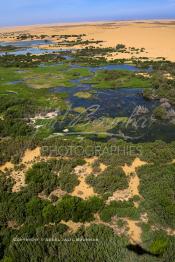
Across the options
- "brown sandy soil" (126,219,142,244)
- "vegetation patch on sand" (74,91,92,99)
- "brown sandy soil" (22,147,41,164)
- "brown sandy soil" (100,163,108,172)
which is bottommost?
"brown sandy soil" (126,219,142,244)

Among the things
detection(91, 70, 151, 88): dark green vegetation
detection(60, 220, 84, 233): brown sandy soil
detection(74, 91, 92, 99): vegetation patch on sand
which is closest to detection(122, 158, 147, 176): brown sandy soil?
detection(60, 220, 84, 233): brown sandy soil

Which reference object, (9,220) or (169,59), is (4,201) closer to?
(9,220)

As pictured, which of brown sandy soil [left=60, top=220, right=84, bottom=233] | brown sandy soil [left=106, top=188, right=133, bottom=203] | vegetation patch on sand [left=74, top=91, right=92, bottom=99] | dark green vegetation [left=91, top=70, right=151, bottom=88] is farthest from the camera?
dark green vegetation [left=91, top=70, right=151, bottom=88]

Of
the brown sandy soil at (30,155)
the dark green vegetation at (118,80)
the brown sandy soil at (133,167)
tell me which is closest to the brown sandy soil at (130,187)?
the brown sandy soil at (133,167)

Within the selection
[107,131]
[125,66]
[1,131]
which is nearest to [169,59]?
[125,66]

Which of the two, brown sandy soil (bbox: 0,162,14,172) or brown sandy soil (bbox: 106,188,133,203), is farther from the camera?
brown sandy soil (bbox: 0,162,14,172)

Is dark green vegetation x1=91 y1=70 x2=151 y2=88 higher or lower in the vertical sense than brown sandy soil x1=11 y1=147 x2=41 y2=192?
higher

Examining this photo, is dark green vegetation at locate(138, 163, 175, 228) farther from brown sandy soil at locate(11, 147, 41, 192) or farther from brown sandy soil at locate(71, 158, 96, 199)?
brown sandy soil at locate(11, 147, 41, 192)

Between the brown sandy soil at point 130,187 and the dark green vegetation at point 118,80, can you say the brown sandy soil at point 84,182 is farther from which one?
the dark green vegetation at point 118,80

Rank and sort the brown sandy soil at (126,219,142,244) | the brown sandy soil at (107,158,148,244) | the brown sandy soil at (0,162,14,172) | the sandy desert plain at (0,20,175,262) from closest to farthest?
1. the sandy desert plain at (0,20,175,262)
2. the brown sandy soil at (126,219,142,244)
3. the brown sandy soil at (107,158,148,244)
4. the brown sandy soil at (0,162,14,172)

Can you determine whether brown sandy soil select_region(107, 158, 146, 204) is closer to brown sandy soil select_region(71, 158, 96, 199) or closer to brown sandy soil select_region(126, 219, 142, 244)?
brown sandy soil select_region(71, 158, 96, 199)

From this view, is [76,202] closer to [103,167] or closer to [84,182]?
[84,182]

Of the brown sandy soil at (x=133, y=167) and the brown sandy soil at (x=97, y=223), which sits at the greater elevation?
the brown sandy soil at (x=133, y=167)
